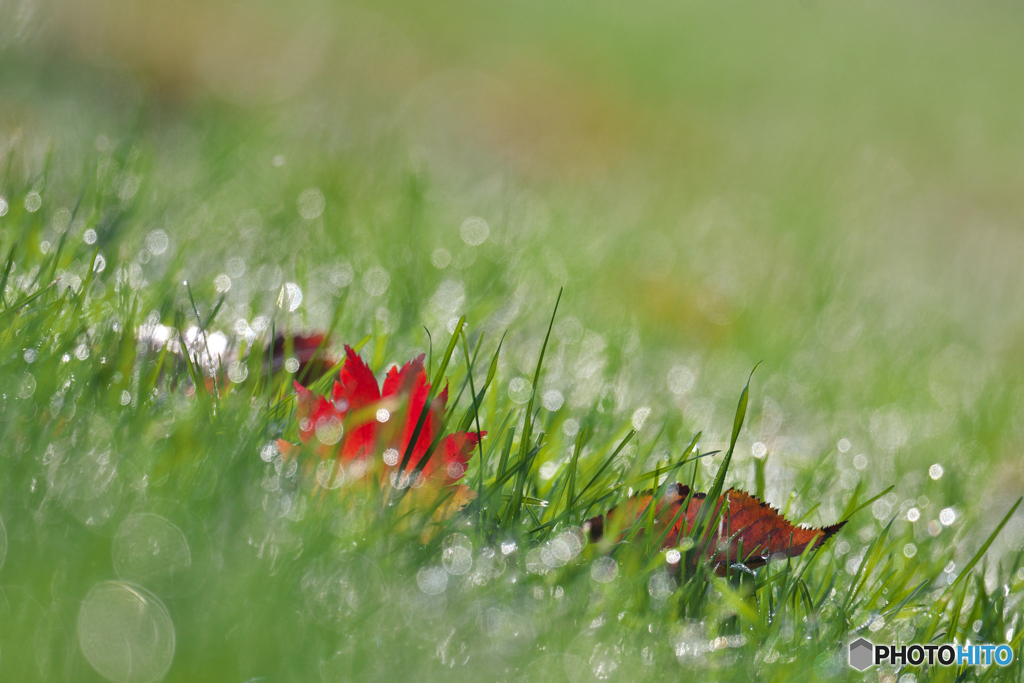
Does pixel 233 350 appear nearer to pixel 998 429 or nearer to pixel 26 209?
pixel 26 209

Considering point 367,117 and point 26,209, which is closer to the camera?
point 26,209

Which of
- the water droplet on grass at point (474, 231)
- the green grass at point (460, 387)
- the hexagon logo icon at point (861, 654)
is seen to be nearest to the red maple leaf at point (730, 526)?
the green grass at point (460, 387)

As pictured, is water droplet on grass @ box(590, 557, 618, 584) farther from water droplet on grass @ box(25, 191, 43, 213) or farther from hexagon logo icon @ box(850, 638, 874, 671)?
water droplet on grass @ box(25, 191, 43, 213)

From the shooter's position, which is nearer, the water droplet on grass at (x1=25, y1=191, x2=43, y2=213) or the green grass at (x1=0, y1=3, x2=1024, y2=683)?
the green grass at (x1=0, y1=3, x2=1024, y2=683)

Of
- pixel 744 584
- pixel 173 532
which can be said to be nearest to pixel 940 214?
pixel 744 584

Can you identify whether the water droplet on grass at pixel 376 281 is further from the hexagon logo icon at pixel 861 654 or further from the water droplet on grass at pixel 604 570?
the hexagon logo icon at pixel 861 654

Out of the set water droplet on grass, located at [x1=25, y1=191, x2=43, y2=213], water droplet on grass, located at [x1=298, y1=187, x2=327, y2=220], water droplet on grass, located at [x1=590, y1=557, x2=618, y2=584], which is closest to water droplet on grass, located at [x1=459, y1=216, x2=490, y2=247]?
water droplet on grass, located at [x1=298, y1=187, x2=327, y2=220]
